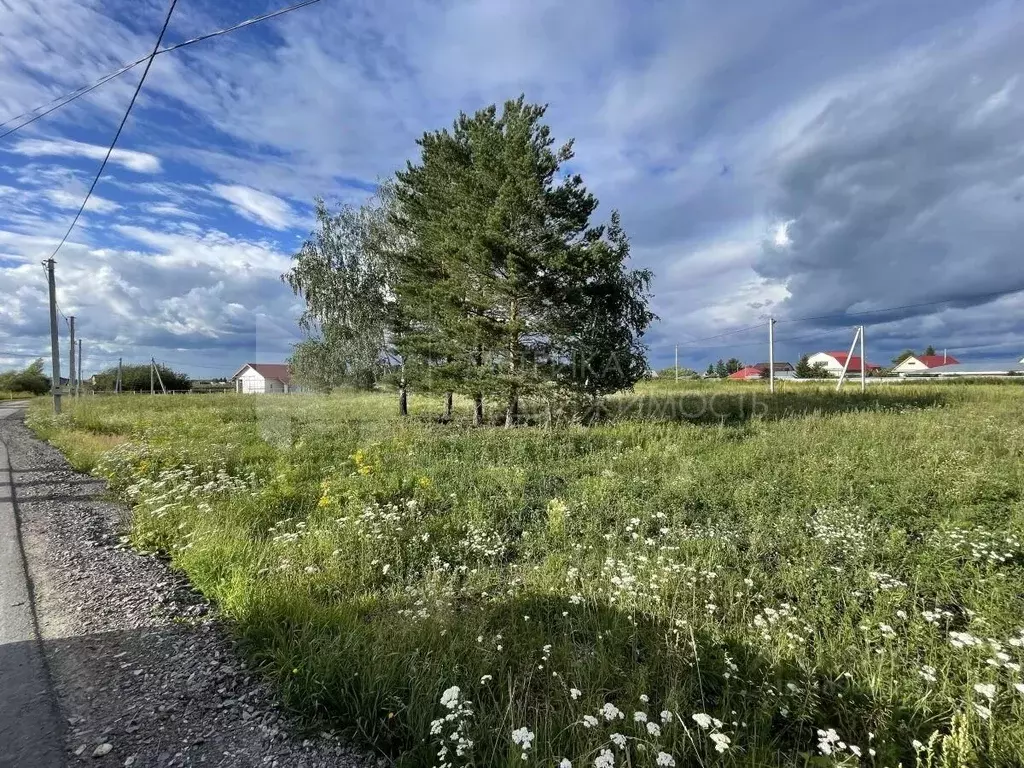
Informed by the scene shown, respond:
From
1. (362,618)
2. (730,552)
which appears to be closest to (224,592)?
(362,618)

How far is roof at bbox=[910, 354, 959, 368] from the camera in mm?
78619

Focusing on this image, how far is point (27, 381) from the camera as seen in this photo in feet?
183

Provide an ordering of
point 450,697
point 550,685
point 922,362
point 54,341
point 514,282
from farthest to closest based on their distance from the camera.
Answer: point 922,362 → point 54,341 → point 514,282 → point 550,685 → point 450,697

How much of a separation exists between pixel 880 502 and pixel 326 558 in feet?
21.7

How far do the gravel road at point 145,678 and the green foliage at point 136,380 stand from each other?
67.6 meters

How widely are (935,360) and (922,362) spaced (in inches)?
150

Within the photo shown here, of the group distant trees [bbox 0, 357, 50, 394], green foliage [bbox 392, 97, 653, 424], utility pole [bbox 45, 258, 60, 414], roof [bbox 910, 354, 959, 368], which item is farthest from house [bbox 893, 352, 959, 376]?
distant trees [bbox 0, 357, 50, 394]

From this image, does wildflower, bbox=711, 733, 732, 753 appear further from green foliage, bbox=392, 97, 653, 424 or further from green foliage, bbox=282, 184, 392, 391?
green foliage, bbox=282, 184, 392, 391

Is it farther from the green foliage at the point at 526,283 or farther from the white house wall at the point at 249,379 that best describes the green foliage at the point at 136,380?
the green foliage at the point at 526,283

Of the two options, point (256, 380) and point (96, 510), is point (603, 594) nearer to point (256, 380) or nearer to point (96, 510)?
point (96, 510)

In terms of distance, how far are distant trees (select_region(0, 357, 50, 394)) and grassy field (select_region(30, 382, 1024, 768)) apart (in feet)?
226

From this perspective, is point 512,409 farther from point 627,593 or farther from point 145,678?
point 145,678

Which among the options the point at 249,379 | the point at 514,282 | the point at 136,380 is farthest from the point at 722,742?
the point at 136,380

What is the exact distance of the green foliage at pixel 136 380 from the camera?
190 feet
